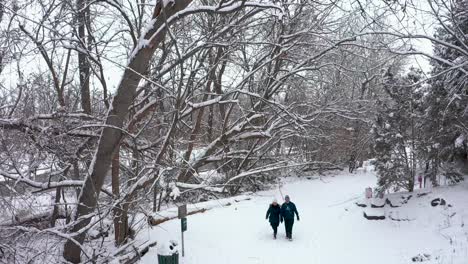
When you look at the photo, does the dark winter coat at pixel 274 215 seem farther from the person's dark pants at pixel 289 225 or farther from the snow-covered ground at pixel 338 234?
the snow-covered ground at pixel 338 234

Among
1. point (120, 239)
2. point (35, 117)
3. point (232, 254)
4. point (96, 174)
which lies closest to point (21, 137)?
point (35, 117)

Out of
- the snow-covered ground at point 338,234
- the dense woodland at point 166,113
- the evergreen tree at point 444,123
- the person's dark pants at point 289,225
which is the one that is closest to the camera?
the dense woodland at point 166,113

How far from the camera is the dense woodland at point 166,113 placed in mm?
7238

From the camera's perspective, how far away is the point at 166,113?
34.2 ft

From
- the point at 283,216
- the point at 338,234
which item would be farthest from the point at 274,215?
the point at 338,234

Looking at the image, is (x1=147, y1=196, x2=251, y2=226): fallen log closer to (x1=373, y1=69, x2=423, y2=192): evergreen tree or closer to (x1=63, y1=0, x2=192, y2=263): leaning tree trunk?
(x1=63, y1=0, x2=192, y2=263): leaning tree trunk

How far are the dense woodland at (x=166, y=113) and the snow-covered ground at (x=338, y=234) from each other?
1.06m

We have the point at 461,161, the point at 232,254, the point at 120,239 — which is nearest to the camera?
the point at 120,239

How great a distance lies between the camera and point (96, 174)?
7.97 m

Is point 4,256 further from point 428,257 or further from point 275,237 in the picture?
point 428,257

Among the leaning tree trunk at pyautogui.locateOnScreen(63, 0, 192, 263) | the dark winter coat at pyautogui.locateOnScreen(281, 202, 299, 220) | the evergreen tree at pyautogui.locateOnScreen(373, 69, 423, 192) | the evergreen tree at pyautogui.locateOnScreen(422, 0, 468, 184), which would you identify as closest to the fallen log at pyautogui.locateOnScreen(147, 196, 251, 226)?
the dark winter coat at pyautogui.locateOnScreen(281, 202, 299, 220)

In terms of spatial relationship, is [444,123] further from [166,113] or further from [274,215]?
[166,113]

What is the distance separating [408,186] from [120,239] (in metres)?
9.68

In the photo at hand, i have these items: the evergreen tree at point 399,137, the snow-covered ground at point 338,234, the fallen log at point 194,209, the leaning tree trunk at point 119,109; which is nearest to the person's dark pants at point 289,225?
the snow-covered ground at point 338,234
